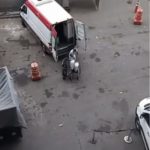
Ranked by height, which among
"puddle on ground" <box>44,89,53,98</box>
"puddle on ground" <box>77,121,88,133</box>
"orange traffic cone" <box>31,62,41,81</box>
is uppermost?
"orange traffic cone" <box>31,62,41,81</box>

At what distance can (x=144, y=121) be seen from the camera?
39.2 feet

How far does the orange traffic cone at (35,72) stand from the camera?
1490cm

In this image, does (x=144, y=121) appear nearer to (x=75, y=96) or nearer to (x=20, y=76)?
(x=75, y=96)

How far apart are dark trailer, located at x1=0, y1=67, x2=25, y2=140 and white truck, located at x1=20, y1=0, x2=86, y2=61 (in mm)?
4004

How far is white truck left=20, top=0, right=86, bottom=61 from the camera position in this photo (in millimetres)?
15648

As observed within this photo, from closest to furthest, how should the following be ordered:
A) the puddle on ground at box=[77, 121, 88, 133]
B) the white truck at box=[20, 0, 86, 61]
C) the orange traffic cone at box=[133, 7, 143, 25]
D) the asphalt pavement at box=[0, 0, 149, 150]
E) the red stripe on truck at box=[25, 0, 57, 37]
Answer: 1. the asphalt pavement at box=[0, 0, 149, 150]
2. the puddle on ground at box=[77, 121, 88, 133]
3. the red stripe on truck at box=[25, 0, 57, 37]
4. the white truck at box=[20, 0, 86, 61]
5. the orange traffic cone at box=[133, 7, 143, 25]

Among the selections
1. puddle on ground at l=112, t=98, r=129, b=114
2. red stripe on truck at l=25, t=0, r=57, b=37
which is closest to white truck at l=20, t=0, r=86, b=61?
red stripe on truck at l=25, t=0, r=57, b=37

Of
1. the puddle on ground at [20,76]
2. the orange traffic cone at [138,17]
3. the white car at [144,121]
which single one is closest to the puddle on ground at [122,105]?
the white car at [144,121]

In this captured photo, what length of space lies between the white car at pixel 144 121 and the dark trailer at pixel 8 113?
13.2ft

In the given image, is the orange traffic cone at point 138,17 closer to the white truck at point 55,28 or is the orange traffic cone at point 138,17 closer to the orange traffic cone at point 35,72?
the white truck at point 55,28

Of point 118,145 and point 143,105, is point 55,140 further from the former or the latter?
point 143,105

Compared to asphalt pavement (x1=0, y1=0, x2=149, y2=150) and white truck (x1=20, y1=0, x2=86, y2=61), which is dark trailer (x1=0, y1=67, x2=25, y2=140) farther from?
white truck (x1=20, y1=0, x2=86, y2=61)

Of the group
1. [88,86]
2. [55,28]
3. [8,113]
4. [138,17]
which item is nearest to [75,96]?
[88,86]

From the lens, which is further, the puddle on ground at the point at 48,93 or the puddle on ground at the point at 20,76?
the puddle on ground at the point at 20,76
